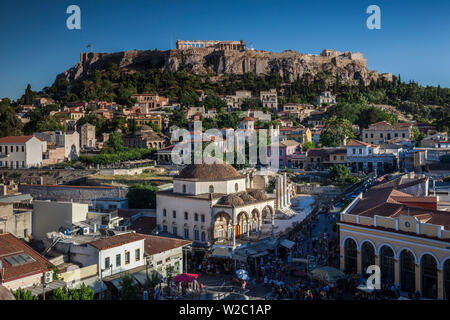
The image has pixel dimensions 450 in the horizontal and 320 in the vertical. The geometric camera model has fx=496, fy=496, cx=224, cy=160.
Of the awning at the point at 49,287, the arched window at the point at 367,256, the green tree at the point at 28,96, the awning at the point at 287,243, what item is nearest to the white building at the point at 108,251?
→ the awning at the point at 49,287

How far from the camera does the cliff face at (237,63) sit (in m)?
121

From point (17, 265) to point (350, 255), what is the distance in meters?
14.1

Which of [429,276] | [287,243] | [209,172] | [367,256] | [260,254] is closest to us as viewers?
[429,276]

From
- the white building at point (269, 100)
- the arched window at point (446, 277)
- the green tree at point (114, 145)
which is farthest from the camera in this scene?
the white building at point (269, 100)

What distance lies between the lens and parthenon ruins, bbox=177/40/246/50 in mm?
131375

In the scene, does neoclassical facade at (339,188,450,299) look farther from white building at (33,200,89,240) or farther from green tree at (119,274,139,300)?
white building at (33,200,89,240)

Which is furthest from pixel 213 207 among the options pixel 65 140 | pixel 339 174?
pixel 65 140

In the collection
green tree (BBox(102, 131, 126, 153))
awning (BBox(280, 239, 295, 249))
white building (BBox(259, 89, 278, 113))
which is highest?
white building (BBox(259, 89, 278, 113))

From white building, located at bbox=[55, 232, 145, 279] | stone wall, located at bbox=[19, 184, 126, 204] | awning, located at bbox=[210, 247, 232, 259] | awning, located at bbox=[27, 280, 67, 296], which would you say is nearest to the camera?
awning, located at bbox=[27, 280, 67, 296]

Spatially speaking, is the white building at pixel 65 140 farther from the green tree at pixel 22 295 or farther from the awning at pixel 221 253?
the green tree at pixel 22 295

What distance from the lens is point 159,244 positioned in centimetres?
2586

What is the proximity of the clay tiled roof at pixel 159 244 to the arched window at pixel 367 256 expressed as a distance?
30.6 ft

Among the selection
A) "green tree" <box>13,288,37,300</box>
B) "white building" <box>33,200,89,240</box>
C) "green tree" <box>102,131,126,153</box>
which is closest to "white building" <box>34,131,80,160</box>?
"green tree" <box>102,131,126,153</box>
